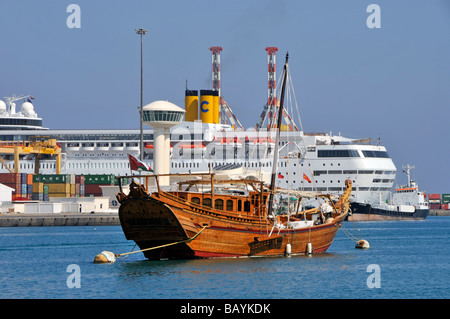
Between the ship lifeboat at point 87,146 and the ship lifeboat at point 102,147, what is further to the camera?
the ship lifeboat at point 87,146

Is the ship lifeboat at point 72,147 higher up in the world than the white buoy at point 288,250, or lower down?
higher up

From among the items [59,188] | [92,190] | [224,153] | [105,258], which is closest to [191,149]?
[224,153]

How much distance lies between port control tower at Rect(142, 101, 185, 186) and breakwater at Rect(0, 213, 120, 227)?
8.32 m

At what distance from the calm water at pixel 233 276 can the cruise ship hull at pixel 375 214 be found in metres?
59.0

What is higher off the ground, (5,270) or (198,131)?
(198,131)

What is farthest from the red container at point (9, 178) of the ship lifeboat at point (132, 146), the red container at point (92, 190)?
the ship lifeboat at point (132, 146)

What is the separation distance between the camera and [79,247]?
59.1m

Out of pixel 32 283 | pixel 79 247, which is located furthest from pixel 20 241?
pixel 32 283

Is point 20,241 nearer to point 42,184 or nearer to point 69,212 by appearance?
point 69,212

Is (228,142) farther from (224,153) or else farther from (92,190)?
(92,190)

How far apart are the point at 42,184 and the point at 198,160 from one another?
22.6 m

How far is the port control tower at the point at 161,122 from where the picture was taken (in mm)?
95500

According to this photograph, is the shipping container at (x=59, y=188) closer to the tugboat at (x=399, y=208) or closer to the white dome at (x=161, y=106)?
the white dome at (x=161, y=106)
